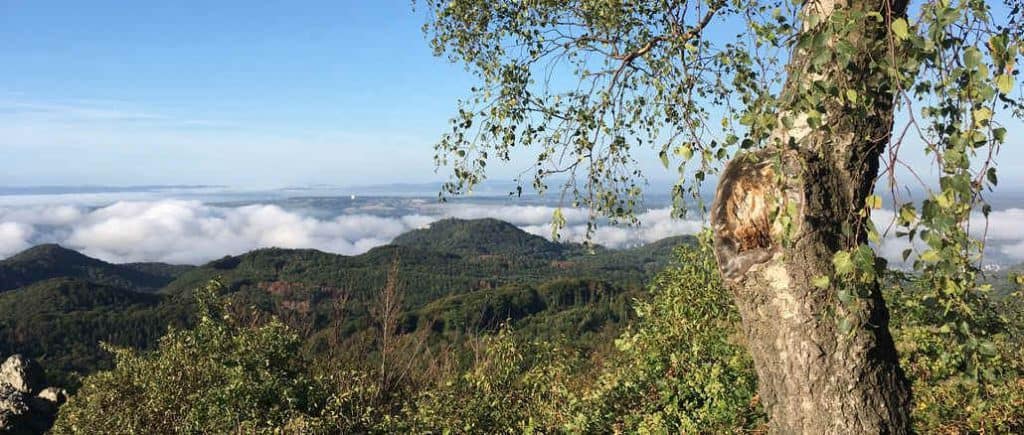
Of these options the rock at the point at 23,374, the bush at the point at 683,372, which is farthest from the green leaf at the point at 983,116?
the rock at the point at 23,374

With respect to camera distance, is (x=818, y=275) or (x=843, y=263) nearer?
(x=843, y=263)

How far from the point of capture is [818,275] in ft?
11.8

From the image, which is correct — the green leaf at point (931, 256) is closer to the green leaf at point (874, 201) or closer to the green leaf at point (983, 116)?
the green leaf at point (874, 201)

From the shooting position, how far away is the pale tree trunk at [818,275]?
3580mm

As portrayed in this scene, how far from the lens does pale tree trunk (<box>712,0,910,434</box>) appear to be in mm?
3580

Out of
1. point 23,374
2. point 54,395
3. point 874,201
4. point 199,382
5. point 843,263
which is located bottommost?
point 23,374

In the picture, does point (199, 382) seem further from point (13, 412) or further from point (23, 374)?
point (23, 374)

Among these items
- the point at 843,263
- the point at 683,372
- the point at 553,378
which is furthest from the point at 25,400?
the point at 843,263

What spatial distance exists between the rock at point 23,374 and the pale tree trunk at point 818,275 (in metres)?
43.6

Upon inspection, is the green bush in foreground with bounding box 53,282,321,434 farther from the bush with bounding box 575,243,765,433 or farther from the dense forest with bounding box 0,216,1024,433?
the bush with bounding box 575,243,765,433

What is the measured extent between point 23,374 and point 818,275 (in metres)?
47.5

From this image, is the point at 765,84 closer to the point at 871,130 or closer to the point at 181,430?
the point at 871,130

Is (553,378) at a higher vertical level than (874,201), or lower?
lower

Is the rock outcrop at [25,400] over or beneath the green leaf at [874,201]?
beneath
